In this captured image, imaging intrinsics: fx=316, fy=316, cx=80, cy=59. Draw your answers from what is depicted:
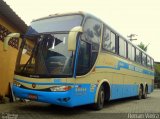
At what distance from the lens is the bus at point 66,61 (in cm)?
933

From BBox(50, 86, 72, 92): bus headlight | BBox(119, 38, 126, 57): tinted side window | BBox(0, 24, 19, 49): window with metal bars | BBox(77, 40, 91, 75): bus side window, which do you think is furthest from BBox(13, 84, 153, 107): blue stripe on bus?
BBox(119, 38, 126, 57): tinted side window

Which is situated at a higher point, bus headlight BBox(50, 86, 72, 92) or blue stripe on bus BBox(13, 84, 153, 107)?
bus headlight BBox(50, 86, 72, 92)

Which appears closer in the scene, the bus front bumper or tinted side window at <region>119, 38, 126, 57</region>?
the bus front bumper

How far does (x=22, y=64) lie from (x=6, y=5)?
2469mm

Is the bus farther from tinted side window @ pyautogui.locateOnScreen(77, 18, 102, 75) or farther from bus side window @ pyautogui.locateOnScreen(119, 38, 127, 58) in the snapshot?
bus side window @ pyautogui.locateOnScreen(119, 38, 127, 58)

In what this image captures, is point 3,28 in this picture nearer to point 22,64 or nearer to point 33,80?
point 22,64

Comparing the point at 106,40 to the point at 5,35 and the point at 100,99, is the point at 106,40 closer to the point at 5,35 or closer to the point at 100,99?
the point at 100,99

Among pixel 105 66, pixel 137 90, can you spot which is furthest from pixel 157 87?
pixel 105 66

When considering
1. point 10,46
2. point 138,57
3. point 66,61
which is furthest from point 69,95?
point 138,57

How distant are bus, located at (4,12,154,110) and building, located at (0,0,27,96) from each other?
211cm

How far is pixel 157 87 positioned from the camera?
152 ft

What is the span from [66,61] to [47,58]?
2.14 feet

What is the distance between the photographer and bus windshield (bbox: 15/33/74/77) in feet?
31.0

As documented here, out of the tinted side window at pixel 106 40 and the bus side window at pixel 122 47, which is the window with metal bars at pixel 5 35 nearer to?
the tinted side window at pixel 106 40
